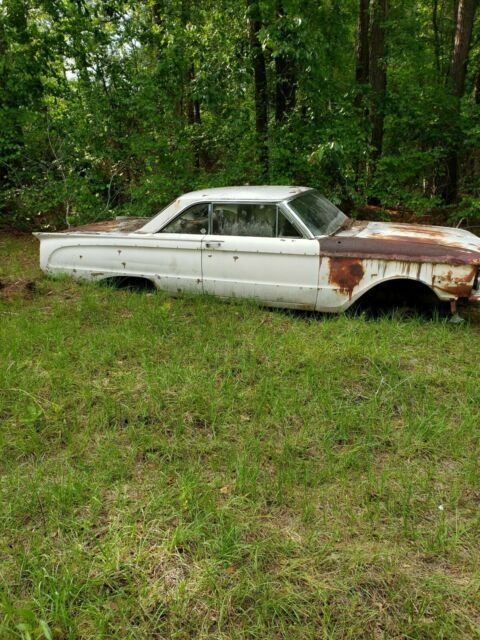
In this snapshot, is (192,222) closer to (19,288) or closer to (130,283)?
(130,283)

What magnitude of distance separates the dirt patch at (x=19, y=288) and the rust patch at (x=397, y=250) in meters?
3.57

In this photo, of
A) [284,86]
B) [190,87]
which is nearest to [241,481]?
[190,87]

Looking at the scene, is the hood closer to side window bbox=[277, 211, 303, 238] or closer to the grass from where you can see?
side window bbox=[277, 211, 303, 238]

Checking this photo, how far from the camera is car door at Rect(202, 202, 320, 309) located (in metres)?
4.61

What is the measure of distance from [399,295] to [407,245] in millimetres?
635

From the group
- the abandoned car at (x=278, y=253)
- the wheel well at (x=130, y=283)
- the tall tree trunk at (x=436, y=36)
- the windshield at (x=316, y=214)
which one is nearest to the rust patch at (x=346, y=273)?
the abandoned car at (x=278, y=253)

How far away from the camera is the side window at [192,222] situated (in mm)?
5051

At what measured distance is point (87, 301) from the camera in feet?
16.6

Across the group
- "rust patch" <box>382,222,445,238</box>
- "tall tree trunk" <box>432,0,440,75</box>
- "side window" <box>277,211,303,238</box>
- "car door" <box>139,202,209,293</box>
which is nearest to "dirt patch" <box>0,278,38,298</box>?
"car door" <box>139,202,209,293</box>

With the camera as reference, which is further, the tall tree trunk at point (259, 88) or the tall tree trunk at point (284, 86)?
the tall tree trunk at point (284, 86)

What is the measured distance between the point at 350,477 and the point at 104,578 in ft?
4.50

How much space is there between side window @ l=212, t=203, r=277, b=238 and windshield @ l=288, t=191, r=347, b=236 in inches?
10.5

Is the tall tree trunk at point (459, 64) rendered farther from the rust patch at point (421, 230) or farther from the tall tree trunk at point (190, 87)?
the tall tree trunk at point (190, 87)

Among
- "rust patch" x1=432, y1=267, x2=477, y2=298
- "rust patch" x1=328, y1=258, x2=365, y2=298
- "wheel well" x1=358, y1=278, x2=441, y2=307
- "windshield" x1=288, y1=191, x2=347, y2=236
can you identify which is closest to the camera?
"rust patch" x1=432, y1=267, x2=477, y2=298
